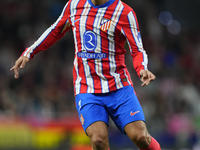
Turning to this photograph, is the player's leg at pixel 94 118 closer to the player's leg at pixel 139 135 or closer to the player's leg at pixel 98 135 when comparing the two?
the player's leg at pixel 98 135

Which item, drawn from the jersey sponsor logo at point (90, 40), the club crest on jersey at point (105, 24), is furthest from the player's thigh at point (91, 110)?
the club crest on jersey at point (105, 24)

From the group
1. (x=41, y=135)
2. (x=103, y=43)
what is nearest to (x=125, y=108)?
(x=103, y=43)

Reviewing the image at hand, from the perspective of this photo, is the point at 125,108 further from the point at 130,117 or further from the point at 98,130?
the point at 98,130

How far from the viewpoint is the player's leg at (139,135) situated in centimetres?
332

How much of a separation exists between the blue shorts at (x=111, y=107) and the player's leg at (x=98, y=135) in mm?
55

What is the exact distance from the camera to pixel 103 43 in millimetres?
3633

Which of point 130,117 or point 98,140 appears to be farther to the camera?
point 130,117

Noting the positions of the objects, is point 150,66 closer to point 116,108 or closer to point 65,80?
point 65,80

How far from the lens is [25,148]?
699cm

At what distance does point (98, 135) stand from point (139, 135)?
1.32ft

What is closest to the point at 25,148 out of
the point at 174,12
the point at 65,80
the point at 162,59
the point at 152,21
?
the point at 65,80

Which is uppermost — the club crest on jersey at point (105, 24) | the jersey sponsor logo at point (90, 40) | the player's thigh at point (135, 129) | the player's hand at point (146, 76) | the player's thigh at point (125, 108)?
the club crest on jersey at point (105, 24)

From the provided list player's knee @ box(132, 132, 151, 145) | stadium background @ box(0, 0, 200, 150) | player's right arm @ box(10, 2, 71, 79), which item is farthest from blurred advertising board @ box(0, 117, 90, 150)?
player's knee @ box(132, 132, 151, 145)

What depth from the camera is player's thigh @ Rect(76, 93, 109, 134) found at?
11.3ft
